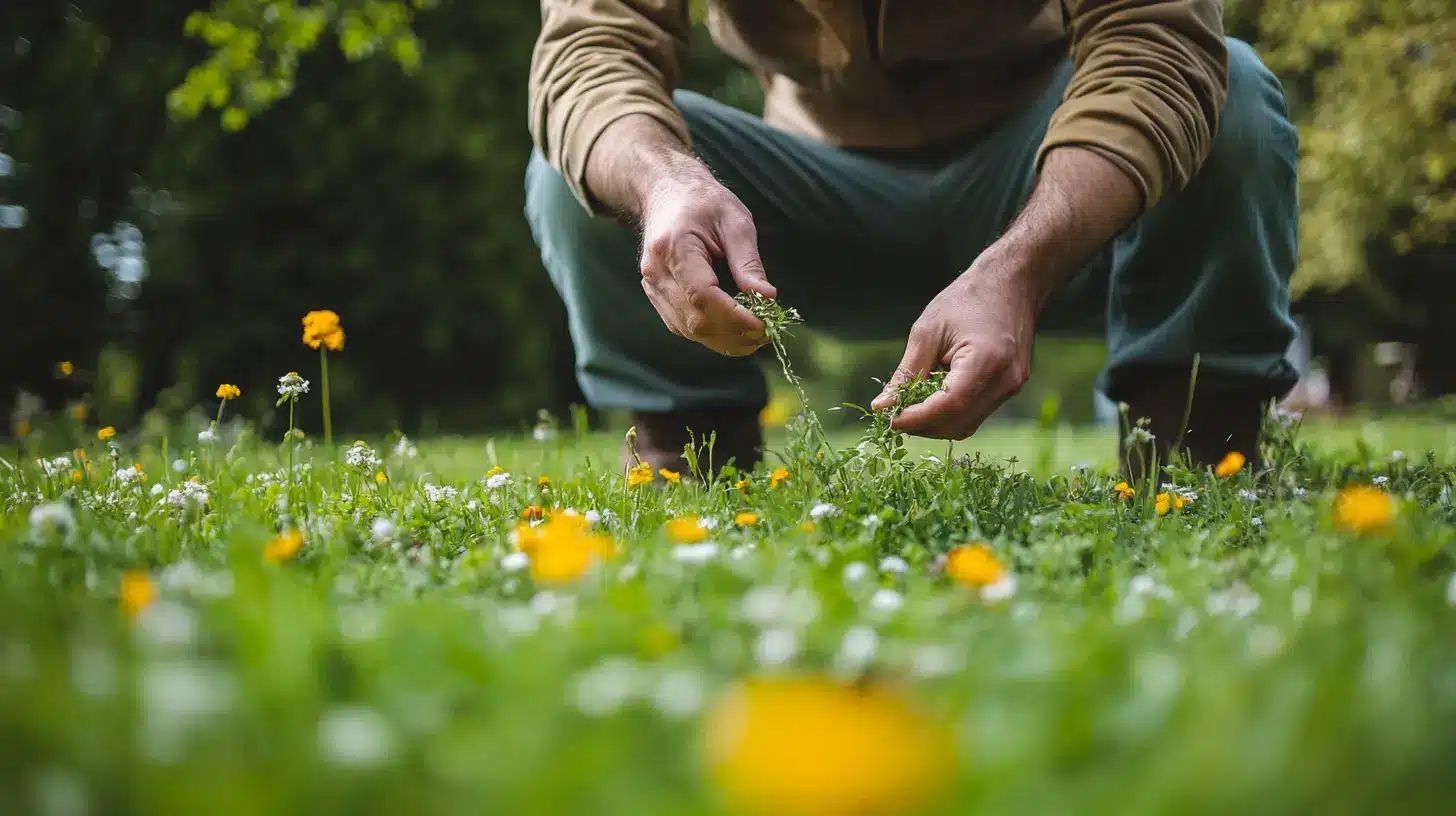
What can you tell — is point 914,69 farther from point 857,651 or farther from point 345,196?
point 345,196

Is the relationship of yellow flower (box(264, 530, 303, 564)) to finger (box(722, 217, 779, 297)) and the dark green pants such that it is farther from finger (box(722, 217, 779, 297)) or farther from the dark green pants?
the dark green pants

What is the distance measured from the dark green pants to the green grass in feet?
2.85

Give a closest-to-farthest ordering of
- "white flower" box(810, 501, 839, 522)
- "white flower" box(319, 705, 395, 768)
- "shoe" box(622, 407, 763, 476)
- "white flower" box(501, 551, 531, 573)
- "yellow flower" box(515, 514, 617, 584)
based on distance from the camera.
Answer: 1. "white flower" box(319, 705, 395, 768)
2. "yellow flower" box(515, 514, 617, 584)
3. "white flower" box(501, 551, 531, 573)
4. "white flower" box(810, 501, 839, 522)
5. "shoe" box(622, 407, 763, 476)

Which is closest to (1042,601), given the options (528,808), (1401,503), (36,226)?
(1401,503)

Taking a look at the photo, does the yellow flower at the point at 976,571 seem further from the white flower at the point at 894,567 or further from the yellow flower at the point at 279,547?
the yellow flower at the point at 279,547

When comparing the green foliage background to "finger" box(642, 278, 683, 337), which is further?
the green foliage background

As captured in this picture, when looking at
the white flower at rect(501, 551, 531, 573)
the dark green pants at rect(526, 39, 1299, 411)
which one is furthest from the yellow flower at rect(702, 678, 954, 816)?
the dark green pants at rect(526, 39, 1299, 411)

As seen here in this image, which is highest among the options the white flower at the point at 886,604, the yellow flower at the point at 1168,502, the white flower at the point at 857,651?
the white flower at the point at 857,651

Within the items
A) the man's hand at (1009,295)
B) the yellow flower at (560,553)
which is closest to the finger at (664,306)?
the man's hand at (1009,295)

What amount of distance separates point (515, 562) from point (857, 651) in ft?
1.75

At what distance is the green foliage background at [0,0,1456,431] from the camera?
9.63 meters

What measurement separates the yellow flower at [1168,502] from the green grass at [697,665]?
4.1 inches

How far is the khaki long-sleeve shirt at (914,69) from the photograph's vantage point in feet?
6.84

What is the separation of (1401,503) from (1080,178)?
2.71ft
